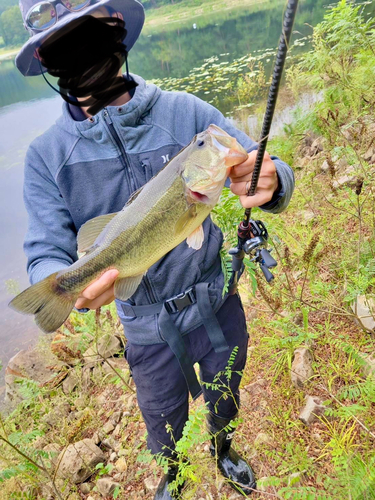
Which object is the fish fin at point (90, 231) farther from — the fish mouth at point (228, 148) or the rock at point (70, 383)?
the rock at point (70, 383)

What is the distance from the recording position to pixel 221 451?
2609mm

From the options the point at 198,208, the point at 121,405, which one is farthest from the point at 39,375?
the point at 198,208

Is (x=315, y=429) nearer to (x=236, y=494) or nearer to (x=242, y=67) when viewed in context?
(x=236, y=494)

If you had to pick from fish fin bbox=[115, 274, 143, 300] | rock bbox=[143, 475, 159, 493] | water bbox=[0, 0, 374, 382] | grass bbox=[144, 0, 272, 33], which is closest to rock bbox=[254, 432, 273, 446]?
rock bbox=[143, 475, 159, 493]

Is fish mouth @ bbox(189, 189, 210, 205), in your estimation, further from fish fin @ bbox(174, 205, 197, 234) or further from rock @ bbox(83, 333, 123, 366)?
rock @ bbox(83, 333, 123, 366)

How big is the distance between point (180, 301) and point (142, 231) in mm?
546

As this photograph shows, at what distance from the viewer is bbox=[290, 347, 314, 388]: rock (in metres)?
2.72

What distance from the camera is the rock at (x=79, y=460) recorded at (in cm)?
294

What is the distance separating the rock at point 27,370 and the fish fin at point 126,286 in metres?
3.13

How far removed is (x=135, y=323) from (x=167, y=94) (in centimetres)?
142

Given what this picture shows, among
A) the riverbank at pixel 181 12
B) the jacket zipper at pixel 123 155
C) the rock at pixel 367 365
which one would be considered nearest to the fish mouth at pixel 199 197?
the jacket zipper at pixel 123 155

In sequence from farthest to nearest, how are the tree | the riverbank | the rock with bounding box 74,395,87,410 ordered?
the riverbank → the tree → the rock with bounding box 74,395,87,410

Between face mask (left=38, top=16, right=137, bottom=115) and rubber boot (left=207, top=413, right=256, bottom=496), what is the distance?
2.20m

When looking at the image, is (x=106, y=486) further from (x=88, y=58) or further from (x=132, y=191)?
(x=88, y=58)
